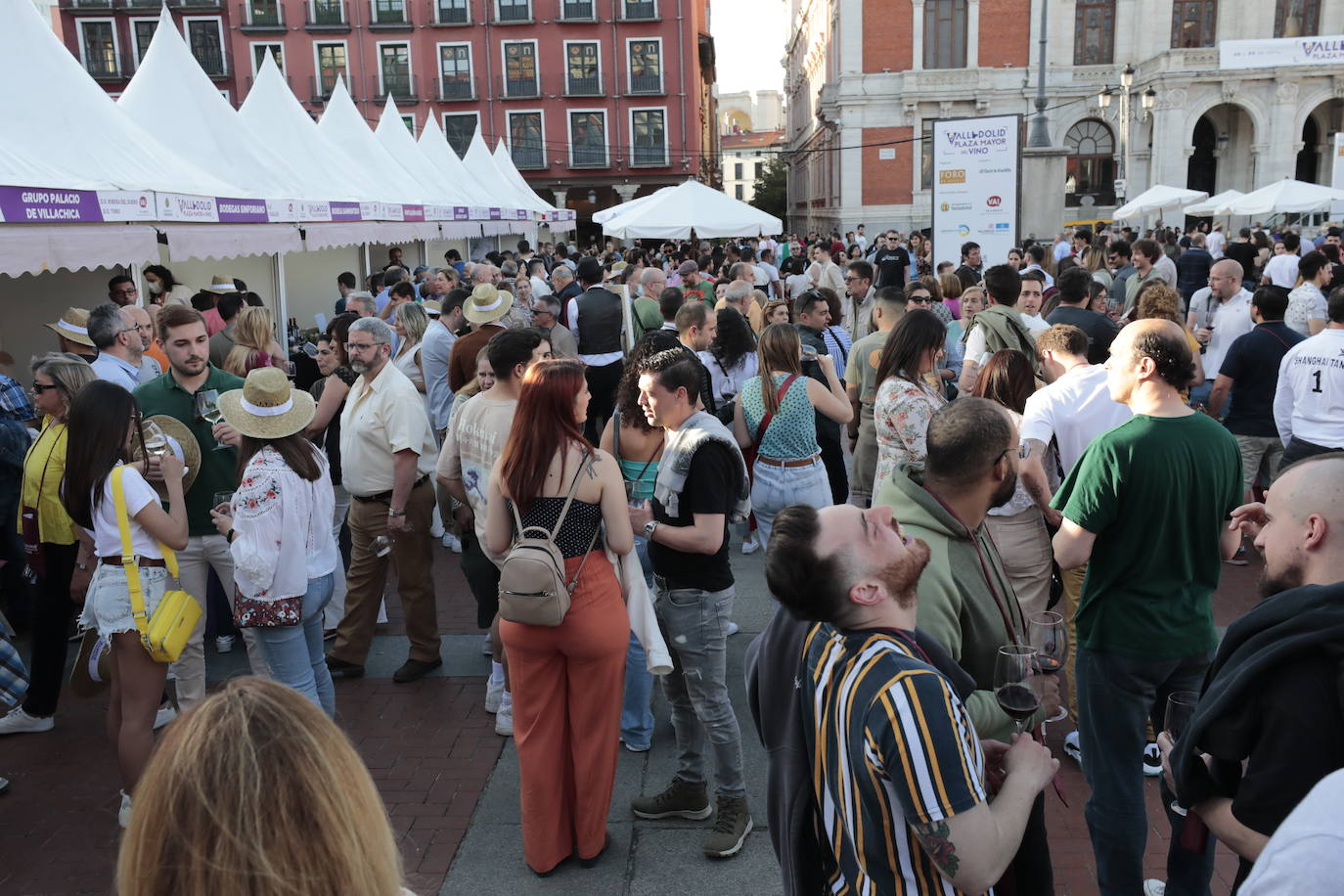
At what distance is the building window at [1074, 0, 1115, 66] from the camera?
41312 millimetres

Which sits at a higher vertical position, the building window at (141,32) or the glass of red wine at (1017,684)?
the building window at (141,32)

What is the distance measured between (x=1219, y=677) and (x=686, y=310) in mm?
5263

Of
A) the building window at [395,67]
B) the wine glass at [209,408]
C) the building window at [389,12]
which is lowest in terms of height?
the wine glass at [209,408]

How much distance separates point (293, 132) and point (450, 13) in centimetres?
3724

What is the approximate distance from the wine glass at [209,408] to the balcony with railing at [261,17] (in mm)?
48499

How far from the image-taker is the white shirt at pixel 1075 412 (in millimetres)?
4324

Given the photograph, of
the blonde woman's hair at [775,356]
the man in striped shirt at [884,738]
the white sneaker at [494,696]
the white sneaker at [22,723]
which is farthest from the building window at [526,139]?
the man in striped shirt at [884,738]

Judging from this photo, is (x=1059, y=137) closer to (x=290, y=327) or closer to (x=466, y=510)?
(x=290, y=327)

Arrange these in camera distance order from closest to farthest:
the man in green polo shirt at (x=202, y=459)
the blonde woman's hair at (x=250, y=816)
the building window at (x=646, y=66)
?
the blonde woman's hair at (x=250, y=816), the man in green polo shirt at (x=202, y=459), the building window at (x=646, y=66)

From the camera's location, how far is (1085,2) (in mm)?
41375

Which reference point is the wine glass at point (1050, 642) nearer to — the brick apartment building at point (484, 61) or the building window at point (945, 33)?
the building window at point (945, 33)

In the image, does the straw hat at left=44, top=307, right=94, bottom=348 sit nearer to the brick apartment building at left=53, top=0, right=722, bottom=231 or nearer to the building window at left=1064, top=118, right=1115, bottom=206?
the building window at left=1064, top=118, right=1115, bottom=206

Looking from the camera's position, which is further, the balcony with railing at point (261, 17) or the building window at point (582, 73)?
the building window at point (582, 73)

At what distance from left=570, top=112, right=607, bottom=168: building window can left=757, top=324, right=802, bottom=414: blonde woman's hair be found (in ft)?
147
